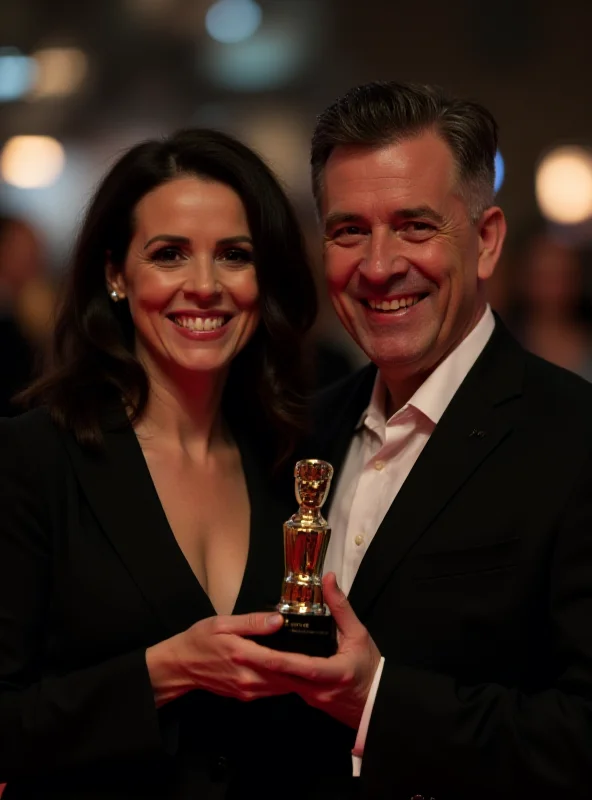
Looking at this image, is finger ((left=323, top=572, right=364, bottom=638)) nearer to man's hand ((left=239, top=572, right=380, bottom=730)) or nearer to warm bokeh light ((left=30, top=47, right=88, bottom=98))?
man's hand ((left=239, top=572, right=380, bottom=730))

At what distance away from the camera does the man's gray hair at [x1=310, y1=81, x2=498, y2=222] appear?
8.54 feet

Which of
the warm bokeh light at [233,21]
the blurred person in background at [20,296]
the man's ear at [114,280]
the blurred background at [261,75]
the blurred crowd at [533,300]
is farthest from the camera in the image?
the warm bokeh light at [233,21]

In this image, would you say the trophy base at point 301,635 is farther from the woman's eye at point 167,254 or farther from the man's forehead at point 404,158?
the man's forehead at point 404,158

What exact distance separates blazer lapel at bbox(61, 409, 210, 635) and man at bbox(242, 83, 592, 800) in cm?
34

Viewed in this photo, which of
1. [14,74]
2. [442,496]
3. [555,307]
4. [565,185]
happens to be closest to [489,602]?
[442,496]

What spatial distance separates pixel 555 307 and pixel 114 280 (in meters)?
2.96

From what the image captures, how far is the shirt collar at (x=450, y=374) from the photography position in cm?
258

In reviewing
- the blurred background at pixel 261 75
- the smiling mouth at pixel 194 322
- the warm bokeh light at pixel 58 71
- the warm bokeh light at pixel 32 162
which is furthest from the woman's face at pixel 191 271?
the warm bokeh light at pixel 58 71

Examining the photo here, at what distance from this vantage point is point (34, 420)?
2.47 metres

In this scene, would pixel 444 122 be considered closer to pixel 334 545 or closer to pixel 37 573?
pixel 334 545

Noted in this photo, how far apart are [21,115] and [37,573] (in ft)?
18.2

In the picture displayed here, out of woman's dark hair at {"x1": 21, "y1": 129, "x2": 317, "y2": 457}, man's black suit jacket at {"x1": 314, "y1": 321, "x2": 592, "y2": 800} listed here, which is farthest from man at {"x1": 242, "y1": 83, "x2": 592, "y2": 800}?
woman's dark hair at {"x1": 21, "y1": 129, "x2": 317, "y2": 457}

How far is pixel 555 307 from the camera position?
524cm

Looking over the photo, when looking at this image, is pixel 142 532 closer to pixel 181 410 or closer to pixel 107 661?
pixel 107 661
